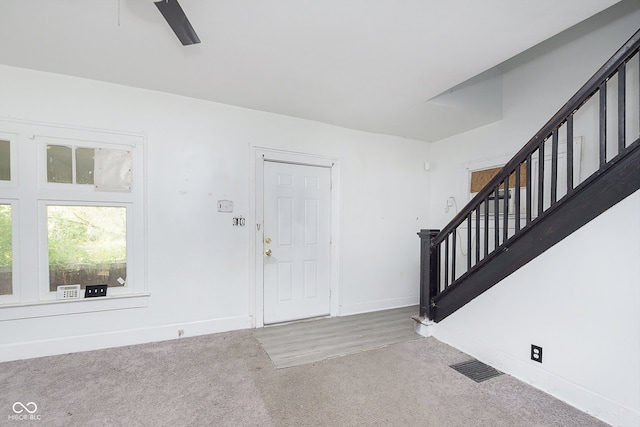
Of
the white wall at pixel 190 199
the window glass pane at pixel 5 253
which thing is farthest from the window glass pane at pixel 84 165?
the window glass pane at pixel 5 253

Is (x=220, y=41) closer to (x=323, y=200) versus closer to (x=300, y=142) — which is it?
(x=300, y=142)

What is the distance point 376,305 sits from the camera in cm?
408

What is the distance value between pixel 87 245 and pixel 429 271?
3317mm

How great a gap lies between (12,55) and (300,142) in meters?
2.57

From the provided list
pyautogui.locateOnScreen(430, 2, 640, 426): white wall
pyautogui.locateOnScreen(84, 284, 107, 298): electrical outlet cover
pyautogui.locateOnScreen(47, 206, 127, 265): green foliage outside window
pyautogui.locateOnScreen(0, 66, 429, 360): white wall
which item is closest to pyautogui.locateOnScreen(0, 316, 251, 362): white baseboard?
pyautogui.locateOnScreen(0, 66, 429, 360): white wall

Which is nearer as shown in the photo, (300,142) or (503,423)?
(503,423)

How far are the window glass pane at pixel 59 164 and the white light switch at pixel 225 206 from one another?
51.8 inches

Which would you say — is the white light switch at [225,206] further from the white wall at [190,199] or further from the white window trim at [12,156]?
the white window trim at [12,156]

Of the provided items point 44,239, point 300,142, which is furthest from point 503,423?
point 44,239

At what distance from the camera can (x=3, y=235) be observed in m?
2.50

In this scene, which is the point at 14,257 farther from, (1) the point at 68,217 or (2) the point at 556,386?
(2) the point at 556,386

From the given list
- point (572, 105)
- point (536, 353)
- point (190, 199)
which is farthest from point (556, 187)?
point (190, 199)

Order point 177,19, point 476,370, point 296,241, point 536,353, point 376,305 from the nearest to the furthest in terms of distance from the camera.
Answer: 1. point 177,19
2. point 536,353
3. point 476,370
4. point 296,241
5. point 376,305

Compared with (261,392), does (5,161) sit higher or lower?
higher
